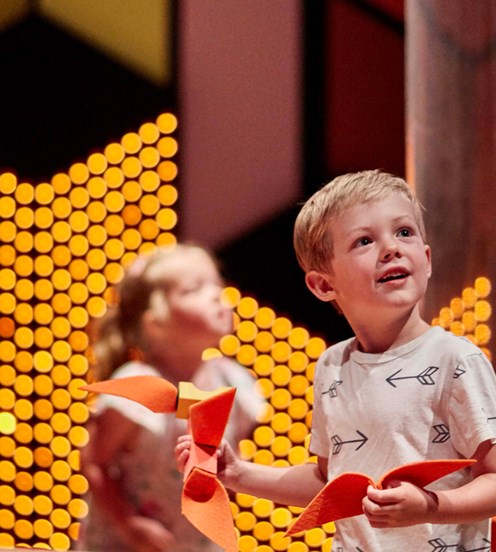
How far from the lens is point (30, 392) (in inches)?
62.6

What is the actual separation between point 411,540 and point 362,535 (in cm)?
4

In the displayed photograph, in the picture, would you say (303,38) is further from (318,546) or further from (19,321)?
(318,546)

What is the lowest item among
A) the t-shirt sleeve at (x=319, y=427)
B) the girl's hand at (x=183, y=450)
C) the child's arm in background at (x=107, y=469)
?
the child's arm in background at (x=107, y=469)

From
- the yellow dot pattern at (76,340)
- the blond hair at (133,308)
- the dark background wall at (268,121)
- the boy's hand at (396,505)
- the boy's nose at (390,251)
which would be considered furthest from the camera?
the yellow dot pattern at (76,340)

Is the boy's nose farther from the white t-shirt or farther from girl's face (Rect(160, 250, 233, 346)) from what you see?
girl's face (Rect(160, 250, 233, 346))

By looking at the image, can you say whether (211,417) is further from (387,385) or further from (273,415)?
(273,415)

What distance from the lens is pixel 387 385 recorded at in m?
0.67

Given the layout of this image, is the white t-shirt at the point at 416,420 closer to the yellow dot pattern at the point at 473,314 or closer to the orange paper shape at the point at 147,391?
the orange paper shape at the point at 147,391

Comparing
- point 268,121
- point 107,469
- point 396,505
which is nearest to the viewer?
point 396,505

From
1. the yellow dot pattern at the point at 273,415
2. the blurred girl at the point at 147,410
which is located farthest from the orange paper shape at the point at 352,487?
the yellow dot pattern at the point at 273,415

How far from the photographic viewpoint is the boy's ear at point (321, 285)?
72cm

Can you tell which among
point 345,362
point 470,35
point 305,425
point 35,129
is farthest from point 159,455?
point 470,35

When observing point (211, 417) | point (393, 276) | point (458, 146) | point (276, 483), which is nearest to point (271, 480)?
point (276, 483)

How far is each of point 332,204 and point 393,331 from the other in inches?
4.4
